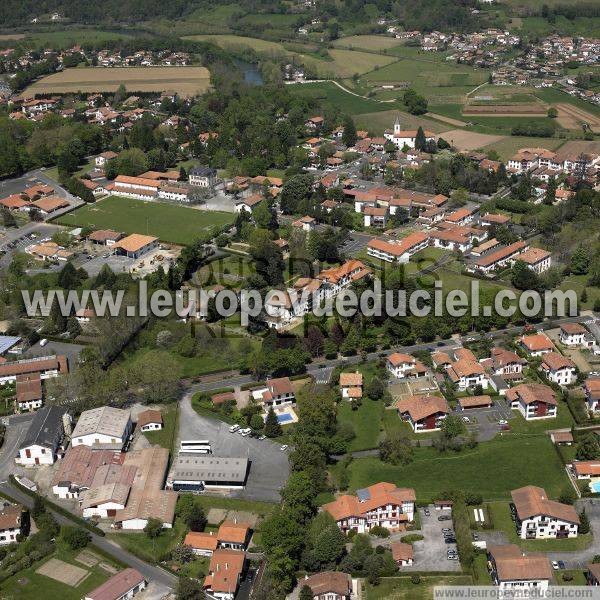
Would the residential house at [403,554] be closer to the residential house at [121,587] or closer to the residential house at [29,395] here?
the residential house at [121,587]

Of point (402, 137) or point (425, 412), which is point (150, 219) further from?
point (425, 412)

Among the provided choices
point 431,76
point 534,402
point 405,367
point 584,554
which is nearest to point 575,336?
point 534,402

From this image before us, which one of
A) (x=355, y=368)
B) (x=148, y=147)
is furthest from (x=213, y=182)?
(x=355, y=368)

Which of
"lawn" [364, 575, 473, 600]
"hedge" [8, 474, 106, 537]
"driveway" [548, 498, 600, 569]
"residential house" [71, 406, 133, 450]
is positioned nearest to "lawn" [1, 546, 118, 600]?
"hedge" [8, 474, 106, 537]

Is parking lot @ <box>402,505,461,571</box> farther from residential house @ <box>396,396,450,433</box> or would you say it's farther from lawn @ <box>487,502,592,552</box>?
residential house @ <box>396,396,450,433</box>

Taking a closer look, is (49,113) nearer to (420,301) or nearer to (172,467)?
(420,301)

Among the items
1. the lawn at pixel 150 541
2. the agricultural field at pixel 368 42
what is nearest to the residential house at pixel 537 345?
the lawn at pixel 150 541

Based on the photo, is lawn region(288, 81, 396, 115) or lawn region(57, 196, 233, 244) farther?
lawn region(288, 81, 396, 115)
